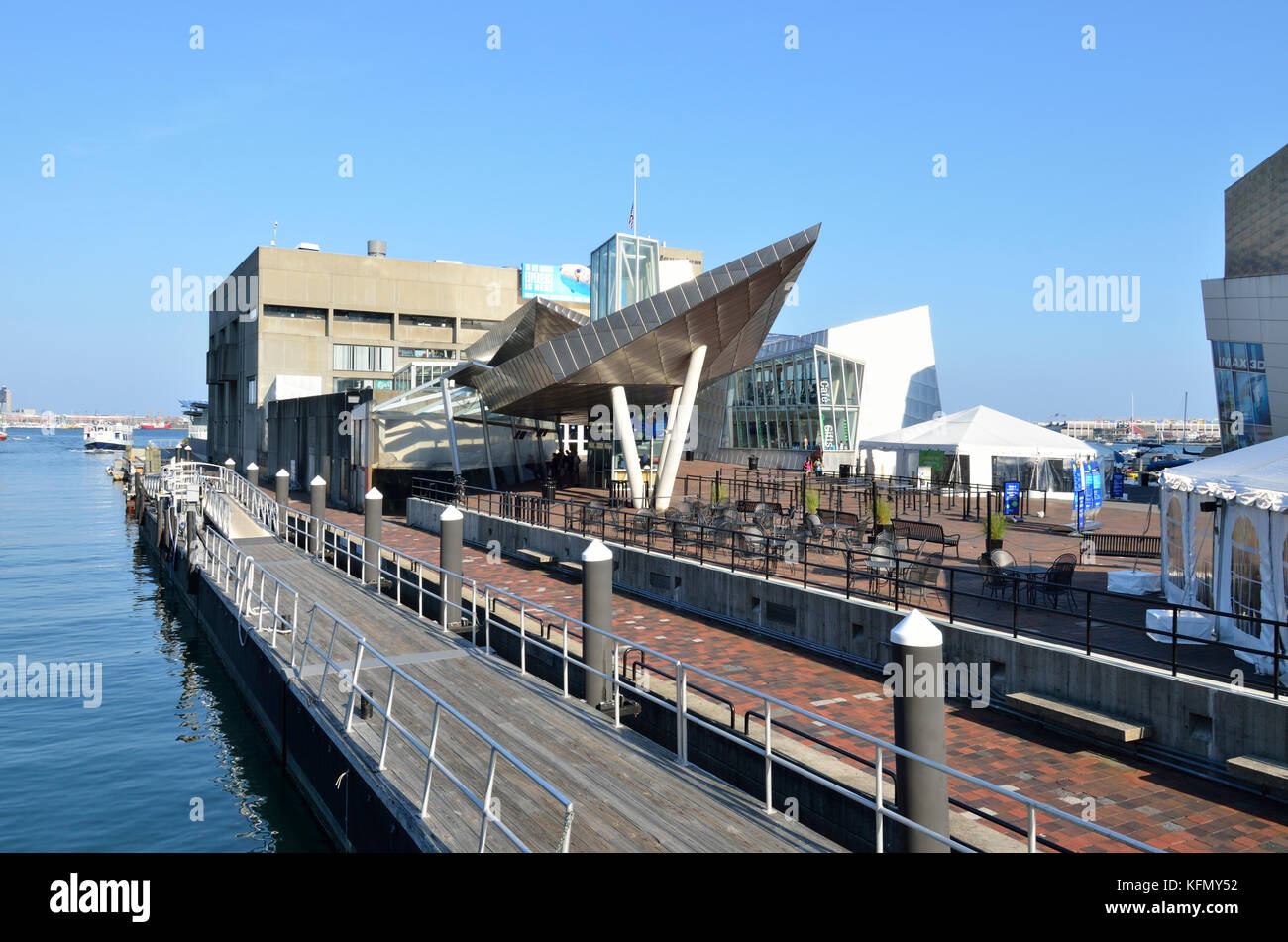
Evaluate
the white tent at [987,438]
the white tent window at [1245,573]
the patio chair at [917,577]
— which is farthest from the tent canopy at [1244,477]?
the white tent at [987,438]

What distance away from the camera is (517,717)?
11.2 m

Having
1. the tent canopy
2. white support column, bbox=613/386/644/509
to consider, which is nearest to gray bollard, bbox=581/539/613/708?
the tent canopy

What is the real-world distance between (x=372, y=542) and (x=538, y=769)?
12.8 m

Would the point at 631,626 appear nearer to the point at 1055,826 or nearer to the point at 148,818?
the point at 148,818

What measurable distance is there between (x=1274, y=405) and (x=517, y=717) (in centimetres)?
4065

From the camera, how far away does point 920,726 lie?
695cm

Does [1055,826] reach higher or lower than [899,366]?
lower

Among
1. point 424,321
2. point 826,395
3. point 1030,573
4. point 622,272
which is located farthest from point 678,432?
point 424,321

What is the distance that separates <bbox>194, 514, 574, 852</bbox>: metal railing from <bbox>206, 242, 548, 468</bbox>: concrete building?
5167 cm

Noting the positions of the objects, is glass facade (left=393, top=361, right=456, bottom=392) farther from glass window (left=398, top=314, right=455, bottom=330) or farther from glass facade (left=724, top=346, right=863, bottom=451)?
glass window (left=398, top=314, right=455, bottom=330)

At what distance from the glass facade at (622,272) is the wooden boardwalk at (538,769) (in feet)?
69.5

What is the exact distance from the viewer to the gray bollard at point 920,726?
269 inches
